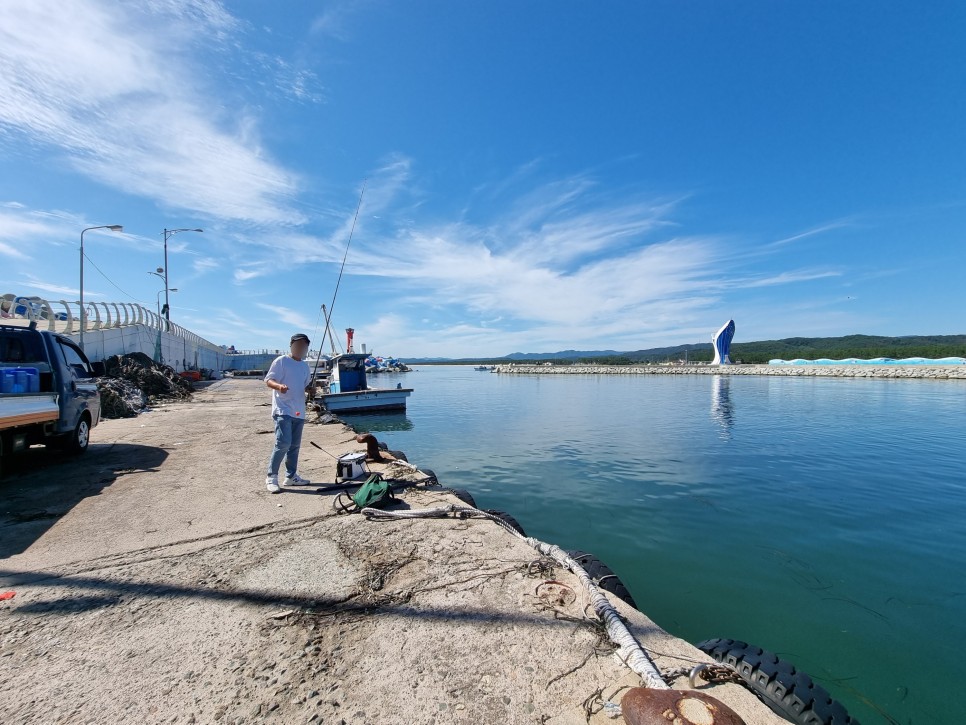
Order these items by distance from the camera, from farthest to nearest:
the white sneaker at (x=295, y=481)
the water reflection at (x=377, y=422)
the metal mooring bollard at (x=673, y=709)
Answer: the water reflection at (x=377, y=422)
the white sneaker at (x=295, y=481)
the metal mooring bollard at (x=673, y=709)

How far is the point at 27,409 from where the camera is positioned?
600 cm

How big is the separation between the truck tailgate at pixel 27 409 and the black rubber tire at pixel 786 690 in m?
8.09

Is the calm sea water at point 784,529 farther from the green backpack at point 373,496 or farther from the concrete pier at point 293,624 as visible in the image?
the green backpack at point 373,496

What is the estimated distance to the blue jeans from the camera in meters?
5.78

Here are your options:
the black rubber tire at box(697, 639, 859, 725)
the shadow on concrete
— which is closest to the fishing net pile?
the shadow on concrete

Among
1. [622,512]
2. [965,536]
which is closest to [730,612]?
[622,512]

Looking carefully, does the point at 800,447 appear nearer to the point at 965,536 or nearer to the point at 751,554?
the point at 965,536

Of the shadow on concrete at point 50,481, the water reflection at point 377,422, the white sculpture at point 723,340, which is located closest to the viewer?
the shadow on concrete at point 50,481

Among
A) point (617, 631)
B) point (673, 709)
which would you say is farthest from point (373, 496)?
point (673, 709)

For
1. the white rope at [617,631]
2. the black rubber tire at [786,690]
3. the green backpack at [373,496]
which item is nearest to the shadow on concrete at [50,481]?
the green backpack at [373,496]

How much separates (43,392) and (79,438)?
187 centimetres

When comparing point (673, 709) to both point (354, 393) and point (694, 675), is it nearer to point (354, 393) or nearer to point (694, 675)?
point (694, 675)

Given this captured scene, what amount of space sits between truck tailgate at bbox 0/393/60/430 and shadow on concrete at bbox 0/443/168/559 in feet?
2.87

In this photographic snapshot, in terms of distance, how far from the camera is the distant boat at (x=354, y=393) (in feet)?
83.4
